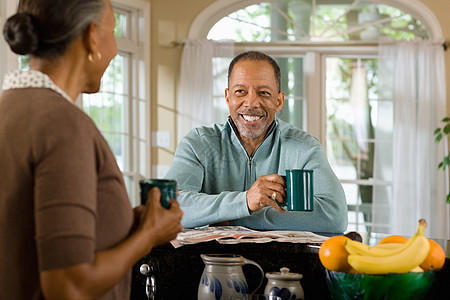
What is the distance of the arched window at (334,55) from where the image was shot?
5.68m

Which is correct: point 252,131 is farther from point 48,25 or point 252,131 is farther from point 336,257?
point 48,25

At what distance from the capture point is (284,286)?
146cm

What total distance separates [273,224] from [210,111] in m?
3.38

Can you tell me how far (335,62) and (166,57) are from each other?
60.7 inches

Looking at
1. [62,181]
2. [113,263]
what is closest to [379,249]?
[113,263]

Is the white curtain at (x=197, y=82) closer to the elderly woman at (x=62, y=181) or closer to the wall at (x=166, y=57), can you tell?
the wall at (x=166, y=57)

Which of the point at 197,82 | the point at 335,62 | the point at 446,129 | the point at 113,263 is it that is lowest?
the point at 113,263

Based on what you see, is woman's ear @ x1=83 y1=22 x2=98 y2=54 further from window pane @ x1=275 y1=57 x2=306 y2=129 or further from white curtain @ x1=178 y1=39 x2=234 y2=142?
window pane @ x1=275 y1=57 x2=306 y2=129

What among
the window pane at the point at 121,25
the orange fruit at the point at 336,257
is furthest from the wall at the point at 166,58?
the orange fruit at the point at 336,257

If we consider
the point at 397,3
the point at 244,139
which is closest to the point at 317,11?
the point at 397,3

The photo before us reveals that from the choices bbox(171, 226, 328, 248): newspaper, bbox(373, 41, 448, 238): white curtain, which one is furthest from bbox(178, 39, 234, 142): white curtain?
bbox(171, 226, 328, 248): newspaper

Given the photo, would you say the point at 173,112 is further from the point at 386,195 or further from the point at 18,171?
the point at 18,171

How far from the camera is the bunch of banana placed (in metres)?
1.32

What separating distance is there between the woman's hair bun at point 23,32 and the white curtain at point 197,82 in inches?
175
